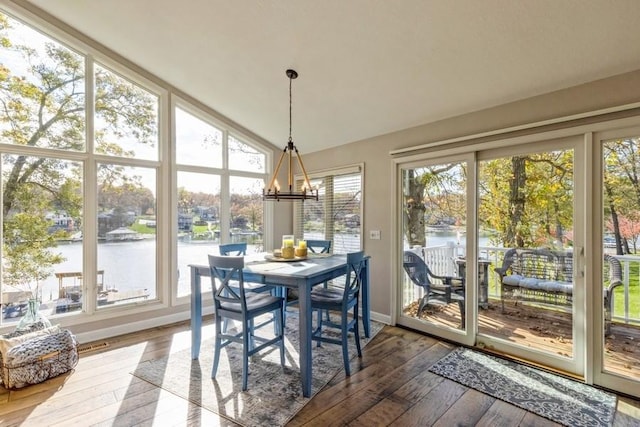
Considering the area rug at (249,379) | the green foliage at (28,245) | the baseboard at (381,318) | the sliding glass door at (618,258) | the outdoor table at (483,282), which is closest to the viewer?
the area rug at (249,379)

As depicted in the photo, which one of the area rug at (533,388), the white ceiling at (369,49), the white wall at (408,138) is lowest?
the area rug at (533,388)

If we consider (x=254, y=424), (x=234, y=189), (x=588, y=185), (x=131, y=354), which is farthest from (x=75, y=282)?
(x=588, y=185)

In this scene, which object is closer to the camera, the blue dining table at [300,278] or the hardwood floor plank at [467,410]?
the hardwood floor plank at [467,410]

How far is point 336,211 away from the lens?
15.3 ft

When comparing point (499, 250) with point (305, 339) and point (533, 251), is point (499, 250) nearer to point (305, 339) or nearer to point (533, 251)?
point (533, 251)

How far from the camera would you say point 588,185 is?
2.49 metres

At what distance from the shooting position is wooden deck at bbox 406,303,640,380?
7.88 ft

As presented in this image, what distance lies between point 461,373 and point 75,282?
4038 mm

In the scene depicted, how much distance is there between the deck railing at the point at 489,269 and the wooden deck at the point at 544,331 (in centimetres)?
11

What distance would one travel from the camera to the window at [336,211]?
4375 millimetres

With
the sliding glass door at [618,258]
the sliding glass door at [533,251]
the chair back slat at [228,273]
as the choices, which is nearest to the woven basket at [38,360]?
the chair back slat at [228,273]

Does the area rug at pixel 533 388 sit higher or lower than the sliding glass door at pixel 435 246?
lower

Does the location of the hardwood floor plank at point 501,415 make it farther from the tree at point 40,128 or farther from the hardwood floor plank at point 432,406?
the tree at point 40,128

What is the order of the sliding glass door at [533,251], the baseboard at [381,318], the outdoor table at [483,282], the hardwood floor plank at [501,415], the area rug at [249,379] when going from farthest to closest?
the baseboard at [381,318] < the outdoor table at [483,282] < the sliding glass door at [533,251] < the area rug at [249,379] < the hardwood floor plank at [501,415]
